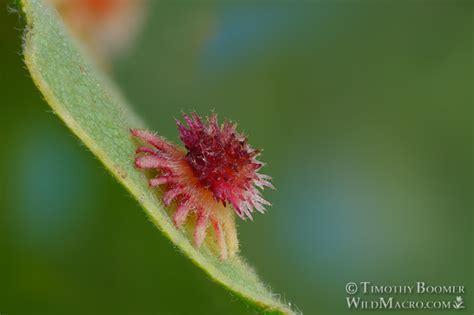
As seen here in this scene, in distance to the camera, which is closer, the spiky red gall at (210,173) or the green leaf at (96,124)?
the green leaf at (96,124)

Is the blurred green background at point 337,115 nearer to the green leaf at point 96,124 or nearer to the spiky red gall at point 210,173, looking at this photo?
the spiky red gall at point 210,173

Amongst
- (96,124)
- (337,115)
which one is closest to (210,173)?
(96,124)

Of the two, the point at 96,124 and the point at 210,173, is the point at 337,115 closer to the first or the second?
the point at 210,173

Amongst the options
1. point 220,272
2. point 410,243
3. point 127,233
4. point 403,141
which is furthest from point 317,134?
point 220,272

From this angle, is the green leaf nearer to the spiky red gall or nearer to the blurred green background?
the spiky red gall

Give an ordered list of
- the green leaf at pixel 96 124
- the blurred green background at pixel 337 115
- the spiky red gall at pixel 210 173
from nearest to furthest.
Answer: the green leaf at pixel 96 124
the spiky red gall at pixel 210 173
the blurred green background at pixel 337 115

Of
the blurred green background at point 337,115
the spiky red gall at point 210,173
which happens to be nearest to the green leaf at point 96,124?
the spiky red gall at point 210,173

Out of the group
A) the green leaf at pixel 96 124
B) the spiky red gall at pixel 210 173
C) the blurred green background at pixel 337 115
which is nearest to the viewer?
the green leaf at pixel 96 124

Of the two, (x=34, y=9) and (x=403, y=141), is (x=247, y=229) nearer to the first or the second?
(x=403, y=141)

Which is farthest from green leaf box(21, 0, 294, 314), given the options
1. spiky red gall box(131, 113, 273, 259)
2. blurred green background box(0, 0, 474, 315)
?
blurred green background box(0, 0, 474, 315)
